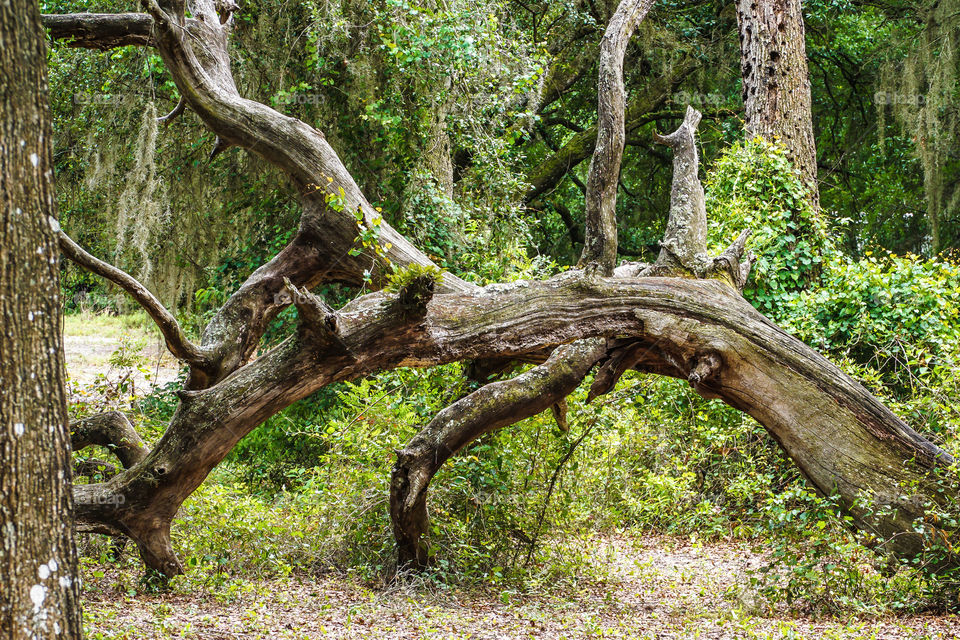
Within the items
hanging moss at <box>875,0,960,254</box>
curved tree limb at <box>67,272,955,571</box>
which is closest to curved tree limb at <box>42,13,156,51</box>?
curved tree limb at <box>67,272,955,571</box>

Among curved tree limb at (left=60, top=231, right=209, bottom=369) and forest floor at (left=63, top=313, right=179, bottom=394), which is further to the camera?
forest floor at (left=63, top=313, right=179, bottom=394)

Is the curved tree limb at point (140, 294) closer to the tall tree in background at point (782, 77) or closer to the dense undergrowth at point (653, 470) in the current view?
the dense undergrowth at point (653, 470)

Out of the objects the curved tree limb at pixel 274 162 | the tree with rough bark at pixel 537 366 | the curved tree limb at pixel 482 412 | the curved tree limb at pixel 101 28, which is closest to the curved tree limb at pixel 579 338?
the tree with rough bark at pixel 537 366

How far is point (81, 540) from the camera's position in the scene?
235 inches

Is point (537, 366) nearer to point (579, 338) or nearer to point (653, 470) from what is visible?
point (579, 338)

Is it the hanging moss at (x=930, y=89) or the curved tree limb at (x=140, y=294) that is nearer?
the curved tree limb at (x=140, y=294)

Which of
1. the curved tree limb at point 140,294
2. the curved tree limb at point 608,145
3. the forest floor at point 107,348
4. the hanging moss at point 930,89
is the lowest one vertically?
the forest floor at point 107,348

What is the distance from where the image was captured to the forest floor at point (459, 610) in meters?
4.39

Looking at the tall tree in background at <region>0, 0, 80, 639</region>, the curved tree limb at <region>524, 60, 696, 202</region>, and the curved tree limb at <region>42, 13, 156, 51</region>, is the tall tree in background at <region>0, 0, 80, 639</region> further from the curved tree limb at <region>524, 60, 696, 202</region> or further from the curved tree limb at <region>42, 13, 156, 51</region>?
the curved tree limb at <region>524, 60, 696, 202</region>

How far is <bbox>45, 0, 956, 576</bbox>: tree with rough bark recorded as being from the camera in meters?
4.84

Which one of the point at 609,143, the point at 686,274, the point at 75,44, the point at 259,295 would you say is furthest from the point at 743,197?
the point at 75,44

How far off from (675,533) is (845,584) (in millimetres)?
3260

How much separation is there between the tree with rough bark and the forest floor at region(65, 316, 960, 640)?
411 mm

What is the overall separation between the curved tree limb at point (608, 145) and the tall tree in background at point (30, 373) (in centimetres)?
359
